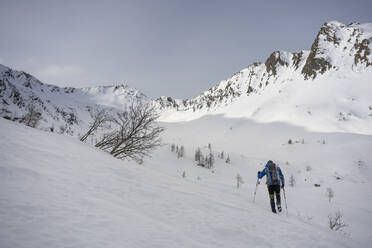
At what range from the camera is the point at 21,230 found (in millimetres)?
1436

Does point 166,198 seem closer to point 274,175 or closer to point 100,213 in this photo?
point 100,213

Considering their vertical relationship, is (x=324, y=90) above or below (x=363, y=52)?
below

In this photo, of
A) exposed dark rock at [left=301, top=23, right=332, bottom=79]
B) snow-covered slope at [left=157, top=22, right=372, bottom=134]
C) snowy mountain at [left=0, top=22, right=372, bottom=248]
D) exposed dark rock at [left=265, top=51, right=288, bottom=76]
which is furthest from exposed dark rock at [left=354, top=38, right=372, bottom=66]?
exposed dark rock at [left=265, top=51, right=288, bottom=76]

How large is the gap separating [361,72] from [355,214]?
5440 centimetres

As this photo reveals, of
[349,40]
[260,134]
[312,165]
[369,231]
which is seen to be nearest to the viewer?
[369,231]

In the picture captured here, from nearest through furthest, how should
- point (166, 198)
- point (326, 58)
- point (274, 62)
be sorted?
point (166, 198) → point (326, 58) → point (274, 62)

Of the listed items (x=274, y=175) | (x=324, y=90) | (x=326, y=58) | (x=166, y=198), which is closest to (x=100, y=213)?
(x=166, y=198)

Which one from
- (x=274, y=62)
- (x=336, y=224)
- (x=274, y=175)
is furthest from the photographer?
(x=274, y=62)

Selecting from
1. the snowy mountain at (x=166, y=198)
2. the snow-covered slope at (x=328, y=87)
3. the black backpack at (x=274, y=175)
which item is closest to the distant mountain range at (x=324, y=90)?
the snow-covered slope at (x=328, y=87)

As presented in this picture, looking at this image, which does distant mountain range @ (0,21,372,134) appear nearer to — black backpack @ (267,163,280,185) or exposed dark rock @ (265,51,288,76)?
exposed dark rock @ (265,51,288,76)

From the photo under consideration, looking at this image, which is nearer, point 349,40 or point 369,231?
point 369,231

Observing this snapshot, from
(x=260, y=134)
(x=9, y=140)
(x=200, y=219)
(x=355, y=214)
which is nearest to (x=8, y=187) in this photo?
(x=9, y=140)

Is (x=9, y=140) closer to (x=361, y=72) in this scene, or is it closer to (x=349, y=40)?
(x=361, y=72)

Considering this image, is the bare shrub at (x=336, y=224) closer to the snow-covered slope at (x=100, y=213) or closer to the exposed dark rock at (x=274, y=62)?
the snow-covered slope at (x=100, y=213)
